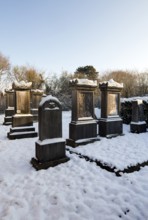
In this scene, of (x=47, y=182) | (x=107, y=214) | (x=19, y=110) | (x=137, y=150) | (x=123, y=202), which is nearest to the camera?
(x=107, y=214)

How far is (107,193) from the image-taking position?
10.5 ft

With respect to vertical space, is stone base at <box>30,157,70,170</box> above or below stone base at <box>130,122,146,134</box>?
below

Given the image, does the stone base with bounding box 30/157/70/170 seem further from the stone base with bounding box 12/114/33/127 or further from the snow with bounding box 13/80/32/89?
the snow with bounding box 13/80/32/89

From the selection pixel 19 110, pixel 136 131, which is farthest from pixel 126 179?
pixel 19 110

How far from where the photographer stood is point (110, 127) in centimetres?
771

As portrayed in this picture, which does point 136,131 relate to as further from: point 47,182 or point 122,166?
point 47,182

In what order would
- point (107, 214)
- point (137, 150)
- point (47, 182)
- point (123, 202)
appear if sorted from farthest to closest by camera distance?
point (137, 150) < point (47, 182) < point (123, 202) < point (107, 214)

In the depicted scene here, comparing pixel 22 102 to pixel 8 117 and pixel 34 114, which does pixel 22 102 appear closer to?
pixel 8 117

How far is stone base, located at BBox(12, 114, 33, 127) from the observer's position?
7871mm

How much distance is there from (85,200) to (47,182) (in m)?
1.01

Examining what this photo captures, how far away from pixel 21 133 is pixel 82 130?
2.98 meters

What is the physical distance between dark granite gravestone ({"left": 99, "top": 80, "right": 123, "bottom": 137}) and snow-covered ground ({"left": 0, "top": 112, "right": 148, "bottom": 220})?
2499 mm

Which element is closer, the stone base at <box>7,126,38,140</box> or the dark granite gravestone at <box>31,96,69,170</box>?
the dark granite gravestone at <box>31,96,69,170</box>

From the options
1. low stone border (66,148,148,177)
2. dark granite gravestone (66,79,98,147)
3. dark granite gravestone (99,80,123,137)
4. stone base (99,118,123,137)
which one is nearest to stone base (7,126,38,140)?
dark granite gravestone (66,79,98,147)
